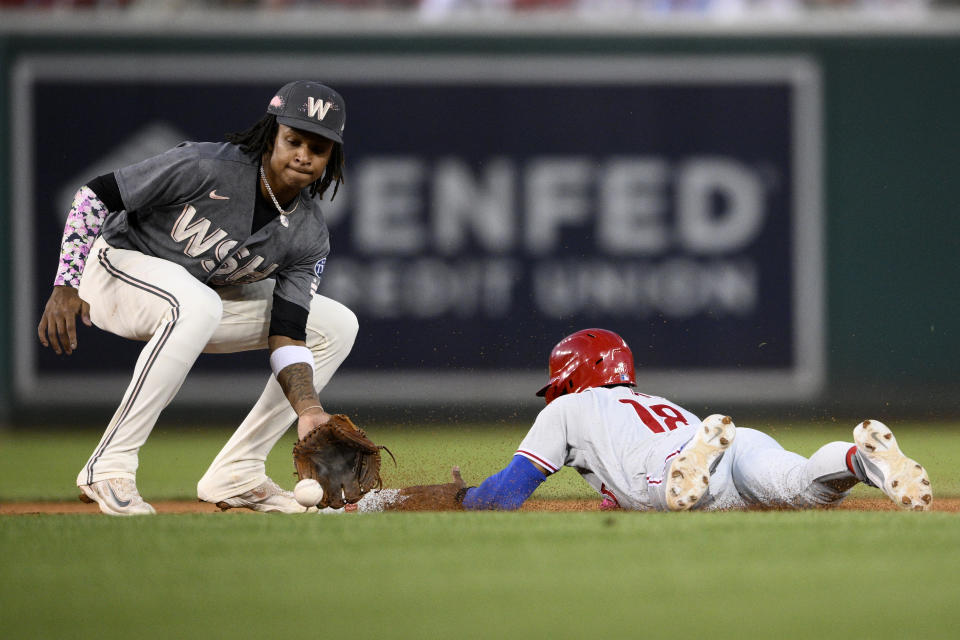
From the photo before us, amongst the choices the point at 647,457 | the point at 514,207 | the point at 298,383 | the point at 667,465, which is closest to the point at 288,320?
the point at 298,383

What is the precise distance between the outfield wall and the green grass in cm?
559

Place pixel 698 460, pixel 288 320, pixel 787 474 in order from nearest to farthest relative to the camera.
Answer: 1. pixel 698 460
2. pixel 787 474
3. pixel 288 320

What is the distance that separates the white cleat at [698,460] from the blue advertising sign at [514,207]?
18.2 ft

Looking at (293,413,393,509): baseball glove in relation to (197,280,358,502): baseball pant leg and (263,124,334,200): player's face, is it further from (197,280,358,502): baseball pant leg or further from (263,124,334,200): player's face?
(263,124,334,200): player's face

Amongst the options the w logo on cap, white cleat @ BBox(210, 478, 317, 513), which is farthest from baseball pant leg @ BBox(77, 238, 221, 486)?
the w logo on cap

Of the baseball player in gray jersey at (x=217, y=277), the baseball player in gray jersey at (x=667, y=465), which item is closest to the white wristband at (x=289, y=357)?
the baseball player in gray jersey at (x=217, y=277)

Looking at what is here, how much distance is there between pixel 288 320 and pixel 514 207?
203 inches

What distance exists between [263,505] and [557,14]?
6.02 meters

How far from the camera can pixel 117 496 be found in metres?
4.11

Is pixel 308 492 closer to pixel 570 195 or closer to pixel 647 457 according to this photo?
pixel 647 457

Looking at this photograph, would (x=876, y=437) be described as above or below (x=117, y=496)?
above

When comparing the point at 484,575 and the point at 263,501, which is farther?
the point at 263,501

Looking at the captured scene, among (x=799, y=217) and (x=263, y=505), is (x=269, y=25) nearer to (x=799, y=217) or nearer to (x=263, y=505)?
(x=799, y=217)

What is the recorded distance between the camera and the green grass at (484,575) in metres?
A: 2.38
